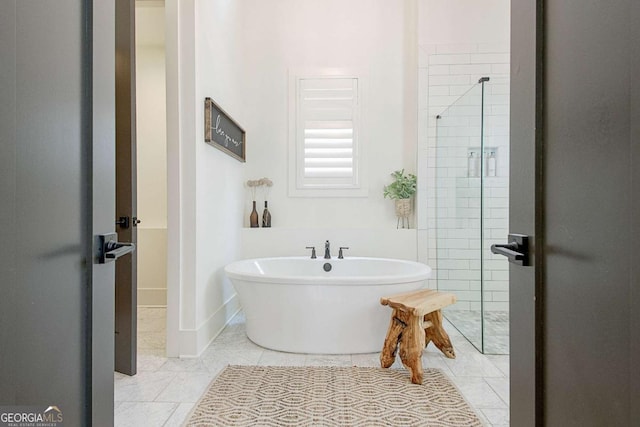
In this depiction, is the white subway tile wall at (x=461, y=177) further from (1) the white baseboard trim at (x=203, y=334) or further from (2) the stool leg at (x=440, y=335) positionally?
(1) the white baseboard trim at (x=203, y=334)

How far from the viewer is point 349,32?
392 centimetres

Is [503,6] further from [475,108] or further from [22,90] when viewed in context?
[22,90]

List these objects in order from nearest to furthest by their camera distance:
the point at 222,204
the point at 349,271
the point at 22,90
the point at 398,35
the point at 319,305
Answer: the point at 22,90 < the point at 319,305 < the point at 222,204 < the point at 349,271 < the point at 398,35

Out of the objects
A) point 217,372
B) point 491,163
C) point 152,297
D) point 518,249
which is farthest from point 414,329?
point 152,297

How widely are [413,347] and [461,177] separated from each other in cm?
175

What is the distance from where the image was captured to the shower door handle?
0.89 meters

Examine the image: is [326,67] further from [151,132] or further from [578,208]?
[578,208]

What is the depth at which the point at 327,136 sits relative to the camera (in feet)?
12.9

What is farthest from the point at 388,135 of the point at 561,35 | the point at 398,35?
the point at 561,35

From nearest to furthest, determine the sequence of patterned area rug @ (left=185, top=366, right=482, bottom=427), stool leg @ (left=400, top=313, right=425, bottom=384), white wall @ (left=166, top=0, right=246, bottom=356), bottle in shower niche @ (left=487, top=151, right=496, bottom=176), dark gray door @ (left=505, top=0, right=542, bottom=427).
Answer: dark gray door @ (left=505, top=0, right=542, bottom=427)
patterned area rug @ (left=185, top=366, right=482, bottom=427)
stool leg @ (left=400, top=313, right=425, bottom=384)
white wall @ (left=166, top=0, right=246, bottom=356)
bottle in shower niche @ (left=487, top=151, right=496, bottom=176)

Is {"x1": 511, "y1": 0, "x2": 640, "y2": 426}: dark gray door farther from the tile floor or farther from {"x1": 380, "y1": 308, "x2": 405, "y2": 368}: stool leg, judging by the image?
{"x1": 380, "y1": 308, "x2": 405, "y2": 368}: stool leg

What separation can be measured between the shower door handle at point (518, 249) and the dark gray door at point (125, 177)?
209cm

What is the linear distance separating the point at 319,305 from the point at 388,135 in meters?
2.11

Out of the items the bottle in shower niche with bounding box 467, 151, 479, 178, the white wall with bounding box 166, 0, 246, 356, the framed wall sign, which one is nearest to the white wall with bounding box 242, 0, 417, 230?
the framed wall sign
